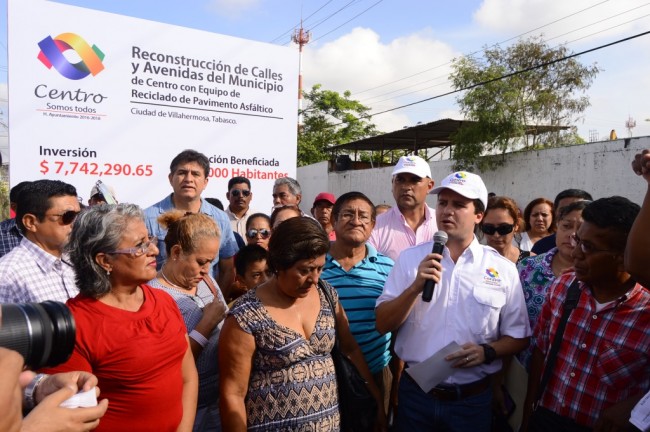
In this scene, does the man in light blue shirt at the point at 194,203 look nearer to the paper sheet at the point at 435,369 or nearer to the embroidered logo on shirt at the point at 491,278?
the paper sheet at the point at 435,369

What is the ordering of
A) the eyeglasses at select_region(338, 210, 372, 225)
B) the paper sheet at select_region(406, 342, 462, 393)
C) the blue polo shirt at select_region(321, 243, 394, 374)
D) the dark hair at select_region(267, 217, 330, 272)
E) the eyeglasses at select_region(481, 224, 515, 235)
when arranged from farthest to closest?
1. the eyeglasses at select_region(481, 224, 515, 235)
2. the eyeglasses at select_region(338, 210, 372, 225)
3. the blue polo shirt at select_region(321, 243, 394, 374)
4. the paper sheet at select_region(406, 342, 462, 393)
5. the dark hair at select_region(267, 217, 330, 272)

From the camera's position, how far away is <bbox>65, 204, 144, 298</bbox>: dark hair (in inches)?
75.1

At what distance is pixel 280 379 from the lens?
2094mm

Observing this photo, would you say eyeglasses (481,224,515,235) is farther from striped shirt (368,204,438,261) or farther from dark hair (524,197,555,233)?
dark hair (524,197,555,233)

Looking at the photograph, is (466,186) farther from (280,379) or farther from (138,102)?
(138,102)

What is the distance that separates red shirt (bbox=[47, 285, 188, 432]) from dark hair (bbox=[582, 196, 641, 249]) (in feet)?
6.10

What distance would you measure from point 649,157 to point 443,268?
1.15 metres

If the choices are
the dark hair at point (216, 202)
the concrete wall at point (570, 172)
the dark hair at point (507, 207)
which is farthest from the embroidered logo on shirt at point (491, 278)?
the concrete wall at point (570, 172)

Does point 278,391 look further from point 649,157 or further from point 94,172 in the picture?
point 94,172

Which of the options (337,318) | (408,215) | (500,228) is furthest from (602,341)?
(408,215)

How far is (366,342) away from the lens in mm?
2838

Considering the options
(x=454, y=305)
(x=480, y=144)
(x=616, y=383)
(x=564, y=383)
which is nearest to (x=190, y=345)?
(x=454, y=305)

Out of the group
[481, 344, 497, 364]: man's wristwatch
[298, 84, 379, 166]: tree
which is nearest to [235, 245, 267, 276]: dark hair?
[481, 344, 497, 364]: man's wristwatch

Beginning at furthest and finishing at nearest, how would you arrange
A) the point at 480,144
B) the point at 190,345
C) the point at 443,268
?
1. the point at 480,144
2. the point at 443,268
3. the point at 190,345
